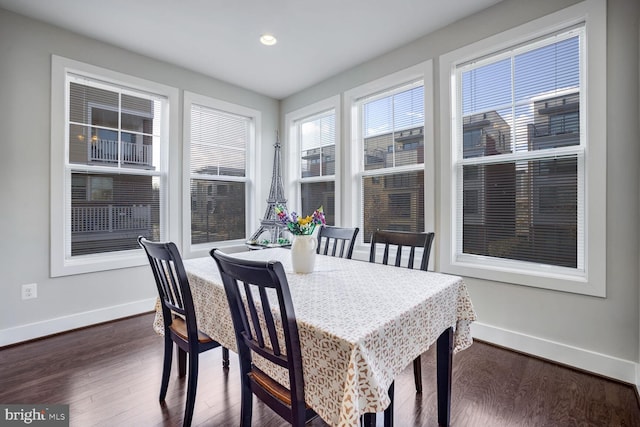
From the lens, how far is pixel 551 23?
2191mm

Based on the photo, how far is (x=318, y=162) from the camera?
161 inches

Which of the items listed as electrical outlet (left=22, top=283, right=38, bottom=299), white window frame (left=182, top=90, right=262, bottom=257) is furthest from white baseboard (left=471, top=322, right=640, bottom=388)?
electrical outlet (left=22, top=283, right=38, bottom=299)

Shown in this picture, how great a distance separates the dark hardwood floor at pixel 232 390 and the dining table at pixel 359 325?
0.39 meters

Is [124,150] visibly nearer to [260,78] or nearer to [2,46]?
[2,46]

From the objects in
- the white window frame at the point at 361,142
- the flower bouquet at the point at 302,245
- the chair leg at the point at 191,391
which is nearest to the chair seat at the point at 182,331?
the chair leg at the point at 191,391

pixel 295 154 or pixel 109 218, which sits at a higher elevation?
pixel 295 154

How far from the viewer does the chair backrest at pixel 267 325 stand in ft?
3.27

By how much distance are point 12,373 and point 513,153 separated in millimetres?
4052

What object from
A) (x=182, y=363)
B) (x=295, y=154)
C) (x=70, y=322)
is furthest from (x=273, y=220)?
(x=70, y=322)

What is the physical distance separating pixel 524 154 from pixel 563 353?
150 cm

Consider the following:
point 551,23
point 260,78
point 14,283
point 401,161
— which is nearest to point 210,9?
point 260,78

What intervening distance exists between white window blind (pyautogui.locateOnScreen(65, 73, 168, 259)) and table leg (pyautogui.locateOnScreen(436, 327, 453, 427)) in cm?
318

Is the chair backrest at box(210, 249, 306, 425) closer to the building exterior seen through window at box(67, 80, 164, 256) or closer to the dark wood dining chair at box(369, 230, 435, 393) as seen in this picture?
the dark wood dining chair at box(369, 230, 435, 393)

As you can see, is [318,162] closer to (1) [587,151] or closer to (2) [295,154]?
(2) [295,154]
